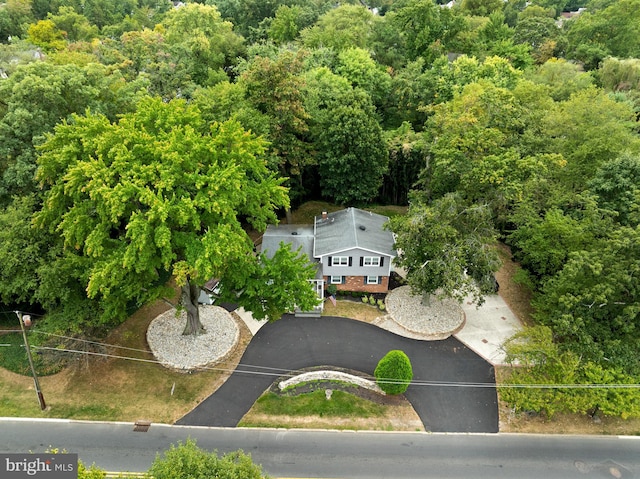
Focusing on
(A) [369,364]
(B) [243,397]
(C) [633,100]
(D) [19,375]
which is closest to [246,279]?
Result: (B) [243,397]

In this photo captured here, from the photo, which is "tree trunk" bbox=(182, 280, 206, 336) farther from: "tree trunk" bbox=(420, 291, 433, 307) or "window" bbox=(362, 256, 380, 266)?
"tree trunk" bbox=(420, 291, 433, 307)

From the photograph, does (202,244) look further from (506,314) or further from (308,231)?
(506,314)

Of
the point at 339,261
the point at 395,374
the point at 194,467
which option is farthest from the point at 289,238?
the point at 194,467

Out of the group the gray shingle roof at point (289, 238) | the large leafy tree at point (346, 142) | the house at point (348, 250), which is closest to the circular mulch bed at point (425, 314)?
the house at point (348, 250)

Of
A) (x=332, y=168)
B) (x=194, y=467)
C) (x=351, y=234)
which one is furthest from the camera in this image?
(x=332, y=168)

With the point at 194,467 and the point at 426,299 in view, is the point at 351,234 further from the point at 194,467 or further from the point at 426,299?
the point at 194,467

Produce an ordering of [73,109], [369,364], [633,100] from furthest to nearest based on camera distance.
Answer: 1. [633,100]
2. [73,109]
3. [369,364]
